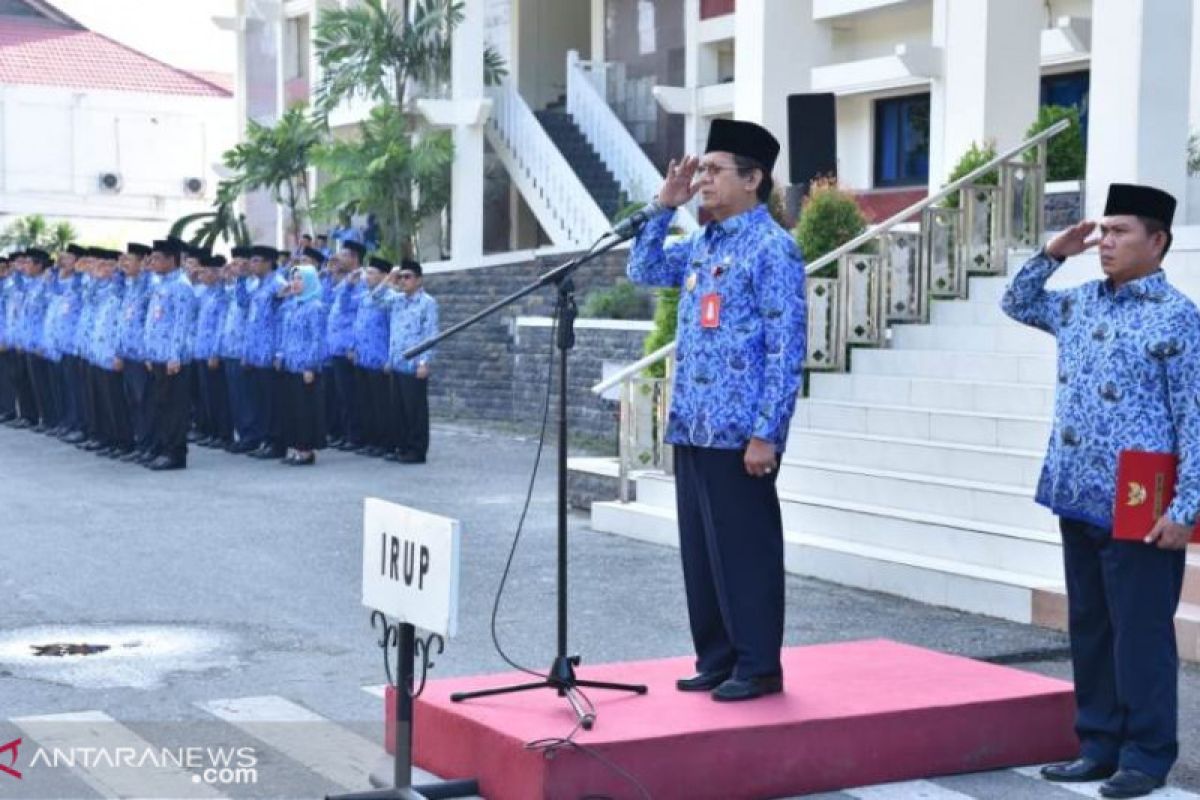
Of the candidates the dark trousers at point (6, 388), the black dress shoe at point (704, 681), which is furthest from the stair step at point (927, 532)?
the dark trousers at point (6, 388)

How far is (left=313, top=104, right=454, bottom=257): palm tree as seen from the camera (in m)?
27.5

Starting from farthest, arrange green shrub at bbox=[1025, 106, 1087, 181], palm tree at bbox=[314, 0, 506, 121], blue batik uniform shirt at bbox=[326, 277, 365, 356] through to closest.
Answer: palm tree at bbox=[314, 0, 506, 121], blue batik uniform shirt at bbox=[326, 277, 365, 356], green shrub at bbox=[1025, 106, 1087, 181]

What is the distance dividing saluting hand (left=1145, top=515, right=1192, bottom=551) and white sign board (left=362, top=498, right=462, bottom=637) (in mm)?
2156

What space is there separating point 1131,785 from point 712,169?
7.95ft

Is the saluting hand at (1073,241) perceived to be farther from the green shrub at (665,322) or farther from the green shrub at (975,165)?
the green shrub at (665,322)

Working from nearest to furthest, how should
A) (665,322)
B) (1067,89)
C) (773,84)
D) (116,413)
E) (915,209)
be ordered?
(915,209) < (665,322) < (116,413) < (773,84) < (1067,89)

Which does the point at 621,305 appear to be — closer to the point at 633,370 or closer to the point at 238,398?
the point at 238,398

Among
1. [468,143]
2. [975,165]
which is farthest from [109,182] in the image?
[975,165]

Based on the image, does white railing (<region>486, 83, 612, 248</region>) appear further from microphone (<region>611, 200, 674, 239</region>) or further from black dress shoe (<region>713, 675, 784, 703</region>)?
black dress shoe (<region>713, 675, 784, 703</region>)

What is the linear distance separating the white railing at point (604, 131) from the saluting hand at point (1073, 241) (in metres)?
20.3

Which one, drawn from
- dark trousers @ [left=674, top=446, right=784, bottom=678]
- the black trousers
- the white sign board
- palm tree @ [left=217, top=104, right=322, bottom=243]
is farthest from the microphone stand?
palm tree @ [left=217, top=104, right=322, bottom=243]

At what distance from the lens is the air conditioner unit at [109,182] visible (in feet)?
156

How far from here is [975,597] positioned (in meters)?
9.86

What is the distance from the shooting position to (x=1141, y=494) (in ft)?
20.2
